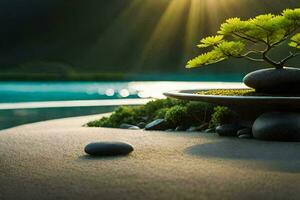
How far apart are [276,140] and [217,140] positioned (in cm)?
86

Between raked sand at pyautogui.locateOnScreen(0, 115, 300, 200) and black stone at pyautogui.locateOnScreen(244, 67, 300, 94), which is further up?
black stone at pyautogui.locateOnScreen(244, 67, 300, 94)

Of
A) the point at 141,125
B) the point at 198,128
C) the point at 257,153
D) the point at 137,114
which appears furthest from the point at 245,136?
the point at 137,114

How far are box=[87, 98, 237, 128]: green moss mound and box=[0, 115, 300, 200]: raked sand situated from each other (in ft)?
5.13

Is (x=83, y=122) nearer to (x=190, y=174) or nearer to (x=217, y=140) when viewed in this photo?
(x=217, y=140)

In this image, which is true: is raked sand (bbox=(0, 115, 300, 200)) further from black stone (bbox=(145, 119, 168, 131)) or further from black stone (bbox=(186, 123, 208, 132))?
black stone (bbox=(145, 119, 168, 131))

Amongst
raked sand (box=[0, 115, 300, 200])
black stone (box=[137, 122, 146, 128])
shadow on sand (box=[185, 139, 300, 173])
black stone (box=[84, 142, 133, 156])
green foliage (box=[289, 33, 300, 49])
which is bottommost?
black stone (box=[137, 122, 146, 128])

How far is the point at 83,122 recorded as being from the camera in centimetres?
1142

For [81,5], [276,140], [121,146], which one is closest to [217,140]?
[276,140]

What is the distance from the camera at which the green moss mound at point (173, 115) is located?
368 inches

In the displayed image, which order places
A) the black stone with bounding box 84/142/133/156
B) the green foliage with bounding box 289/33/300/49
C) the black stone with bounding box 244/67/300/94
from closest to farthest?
the black stone with bounding box 84/142/133/156 → the black stone with bounding box 244/67/300/94 → the green foliage with bounding box 289/33/300/49

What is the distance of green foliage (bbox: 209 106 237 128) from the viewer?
9086mm

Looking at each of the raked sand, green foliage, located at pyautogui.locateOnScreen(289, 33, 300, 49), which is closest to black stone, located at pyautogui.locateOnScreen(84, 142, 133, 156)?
the raked sand

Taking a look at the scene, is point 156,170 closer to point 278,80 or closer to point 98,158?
point 98,158

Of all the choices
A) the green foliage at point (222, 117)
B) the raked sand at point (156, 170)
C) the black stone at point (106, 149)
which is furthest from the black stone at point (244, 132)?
the black stone at point (106, 149)
